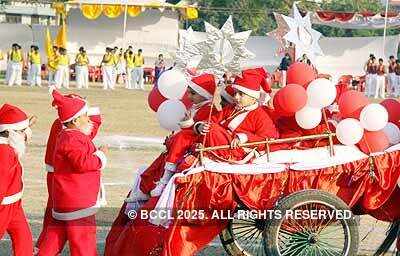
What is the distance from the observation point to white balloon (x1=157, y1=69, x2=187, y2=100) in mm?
7793

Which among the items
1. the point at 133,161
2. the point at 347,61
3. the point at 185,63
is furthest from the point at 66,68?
the point at 185,63

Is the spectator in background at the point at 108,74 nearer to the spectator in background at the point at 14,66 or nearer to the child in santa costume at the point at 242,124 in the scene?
the spectator in background at the point at 14,66

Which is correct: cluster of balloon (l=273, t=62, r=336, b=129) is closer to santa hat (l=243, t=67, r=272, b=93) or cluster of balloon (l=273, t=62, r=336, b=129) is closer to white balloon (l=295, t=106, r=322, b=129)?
white balloon (l=295, t=106, r=322, b=129)

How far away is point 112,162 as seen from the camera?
13469mm

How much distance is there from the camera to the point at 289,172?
705 cm

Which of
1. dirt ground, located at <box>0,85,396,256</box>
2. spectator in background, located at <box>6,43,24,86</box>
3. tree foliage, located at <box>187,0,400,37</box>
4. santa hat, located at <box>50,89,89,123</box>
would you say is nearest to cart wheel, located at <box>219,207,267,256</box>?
dirt ground, located at <box>0,85,396,256</box>

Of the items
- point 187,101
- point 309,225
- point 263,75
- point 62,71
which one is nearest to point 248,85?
point 263,75

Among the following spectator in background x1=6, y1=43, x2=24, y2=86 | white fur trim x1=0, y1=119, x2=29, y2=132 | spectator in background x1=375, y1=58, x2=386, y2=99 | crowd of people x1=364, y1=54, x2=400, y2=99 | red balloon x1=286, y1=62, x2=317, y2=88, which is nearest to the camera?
white fur trim x1=0, y1=119, x2=29, y2=132

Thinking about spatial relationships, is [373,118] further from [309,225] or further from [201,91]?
[201,91]

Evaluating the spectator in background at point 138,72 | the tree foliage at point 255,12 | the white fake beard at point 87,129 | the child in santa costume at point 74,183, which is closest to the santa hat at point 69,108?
the child in santa costume at point 74,183

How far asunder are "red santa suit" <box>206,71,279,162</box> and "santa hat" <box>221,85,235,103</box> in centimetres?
12

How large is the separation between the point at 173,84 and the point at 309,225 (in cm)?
173

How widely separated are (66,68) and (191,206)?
92.0 ft

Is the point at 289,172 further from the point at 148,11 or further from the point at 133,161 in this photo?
the point at 148,11
